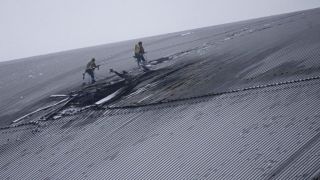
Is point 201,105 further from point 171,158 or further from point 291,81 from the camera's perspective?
point 171,158

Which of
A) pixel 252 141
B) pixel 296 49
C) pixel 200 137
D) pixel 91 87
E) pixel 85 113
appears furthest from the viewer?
pixel 91 87

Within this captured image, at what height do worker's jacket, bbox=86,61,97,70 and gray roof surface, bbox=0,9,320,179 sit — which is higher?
worker's jacket, bbox=86,61,97,70

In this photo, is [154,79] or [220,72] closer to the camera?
[220,72]

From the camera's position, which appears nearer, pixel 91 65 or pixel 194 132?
pixel 194 132

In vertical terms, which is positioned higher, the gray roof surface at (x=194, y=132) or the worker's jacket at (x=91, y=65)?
the worker's jacket at (x=91, y=65)

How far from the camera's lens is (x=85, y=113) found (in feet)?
61.4

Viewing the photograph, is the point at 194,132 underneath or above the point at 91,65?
underneath

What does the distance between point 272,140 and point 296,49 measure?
14.5 m

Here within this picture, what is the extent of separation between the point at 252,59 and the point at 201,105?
954cm

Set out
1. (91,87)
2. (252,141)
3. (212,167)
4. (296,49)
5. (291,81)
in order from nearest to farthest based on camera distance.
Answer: (212,167) < (252,141) < (291,81) < (296,49) < (91,87)

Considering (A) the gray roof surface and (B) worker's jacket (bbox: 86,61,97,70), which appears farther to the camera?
(B) worker's jacket (bbox: 86,61,97,70)

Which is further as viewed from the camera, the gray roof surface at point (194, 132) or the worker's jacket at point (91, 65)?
the worker's jacket at point (91, 65)

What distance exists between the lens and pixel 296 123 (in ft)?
34.4

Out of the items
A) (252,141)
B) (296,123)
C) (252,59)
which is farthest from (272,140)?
(252,59)
